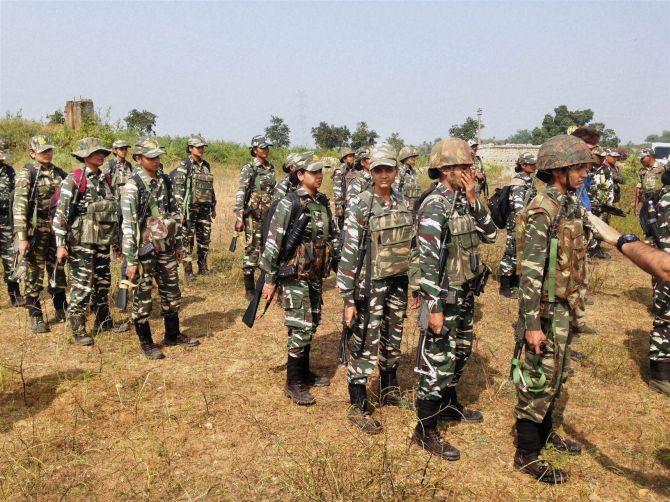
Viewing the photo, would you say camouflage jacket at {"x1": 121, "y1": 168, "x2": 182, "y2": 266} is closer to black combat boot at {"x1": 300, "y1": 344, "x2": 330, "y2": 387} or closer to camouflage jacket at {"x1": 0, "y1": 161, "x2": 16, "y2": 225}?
black combat boot at {"x1": 300, "y1": 344, "x2": 330, "y2": 387}

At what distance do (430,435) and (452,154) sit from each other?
7.30 ft

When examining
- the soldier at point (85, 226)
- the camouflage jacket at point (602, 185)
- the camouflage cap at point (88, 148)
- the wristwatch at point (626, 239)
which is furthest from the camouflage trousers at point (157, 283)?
the camouflage jacket at point (602, 185)

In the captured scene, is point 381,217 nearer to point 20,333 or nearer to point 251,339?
point 251,339

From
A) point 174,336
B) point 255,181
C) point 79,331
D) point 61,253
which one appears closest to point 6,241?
point 61,253

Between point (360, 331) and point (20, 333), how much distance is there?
4944mm

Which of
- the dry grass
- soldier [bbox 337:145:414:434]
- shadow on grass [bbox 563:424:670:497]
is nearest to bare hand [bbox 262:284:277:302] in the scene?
soldier [bbox 337:145:414:434]

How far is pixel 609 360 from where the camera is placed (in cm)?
577

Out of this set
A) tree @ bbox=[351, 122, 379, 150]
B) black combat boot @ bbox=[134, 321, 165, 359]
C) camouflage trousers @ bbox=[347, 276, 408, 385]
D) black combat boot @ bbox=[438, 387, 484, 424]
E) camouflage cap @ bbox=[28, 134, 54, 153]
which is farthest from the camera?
tree @ bbox=[351, 122, 379, 150]

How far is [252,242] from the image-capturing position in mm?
8023

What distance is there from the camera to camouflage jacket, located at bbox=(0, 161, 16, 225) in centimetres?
734

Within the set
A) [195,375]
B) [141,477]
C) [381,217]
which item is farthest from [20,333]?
[381,217]

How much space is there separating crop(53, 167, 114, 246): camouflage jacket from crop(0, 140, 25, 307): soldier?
210 cm

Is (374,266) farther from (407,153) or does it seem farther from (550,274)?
(407,153)

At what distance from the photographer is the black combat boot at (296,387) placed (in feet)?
15.5
